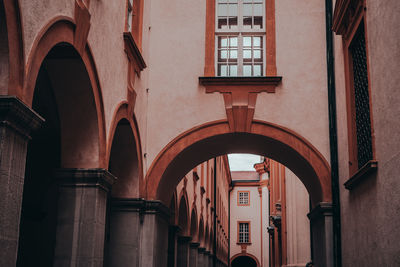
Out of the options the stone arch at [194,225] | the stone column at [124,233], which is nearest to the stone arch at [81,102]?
the stone column at [124,233]

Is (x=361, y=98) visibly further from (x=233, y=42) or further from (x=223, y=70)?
(x=233, y=42)

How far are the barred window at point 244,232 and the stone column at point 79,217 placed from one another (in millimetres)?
51129

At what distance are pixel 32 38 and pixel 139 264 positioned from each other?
24.5ft

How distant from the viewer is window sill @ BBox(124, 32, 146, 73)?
1166cm

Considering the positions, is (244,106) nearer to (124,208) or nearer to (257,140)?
(257,140)

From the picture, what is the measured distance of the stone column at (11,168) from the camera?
5965mm

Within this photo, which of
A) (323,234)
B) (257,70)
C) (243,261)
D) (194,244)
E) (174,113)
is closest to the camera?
(323,234)

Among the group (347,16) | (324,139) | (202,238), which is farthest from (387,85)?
(202,238)

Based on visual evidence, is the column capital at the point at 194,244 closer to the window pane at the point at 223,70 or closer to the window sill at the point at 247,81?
the window pane at the point at 223,70

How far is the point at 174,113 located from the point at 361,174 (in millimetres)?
5528

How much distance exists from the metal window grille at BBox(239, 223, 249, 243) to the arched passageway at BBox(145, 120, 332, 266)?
45799 millimetres

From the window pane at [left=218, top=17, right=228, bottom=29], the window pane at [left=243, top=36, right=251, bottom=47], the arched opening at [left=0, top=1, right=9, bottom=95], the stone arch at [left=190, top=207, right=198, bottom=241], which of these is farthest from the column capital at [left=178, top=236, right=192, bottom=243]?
the arched opening at [left=0, top=1, right=9, bottom=95]

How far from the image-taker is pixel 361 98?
1072cm

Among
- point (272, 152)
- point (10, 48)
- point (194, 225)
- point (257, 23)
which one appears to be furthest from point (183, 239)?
point (10, 48)
